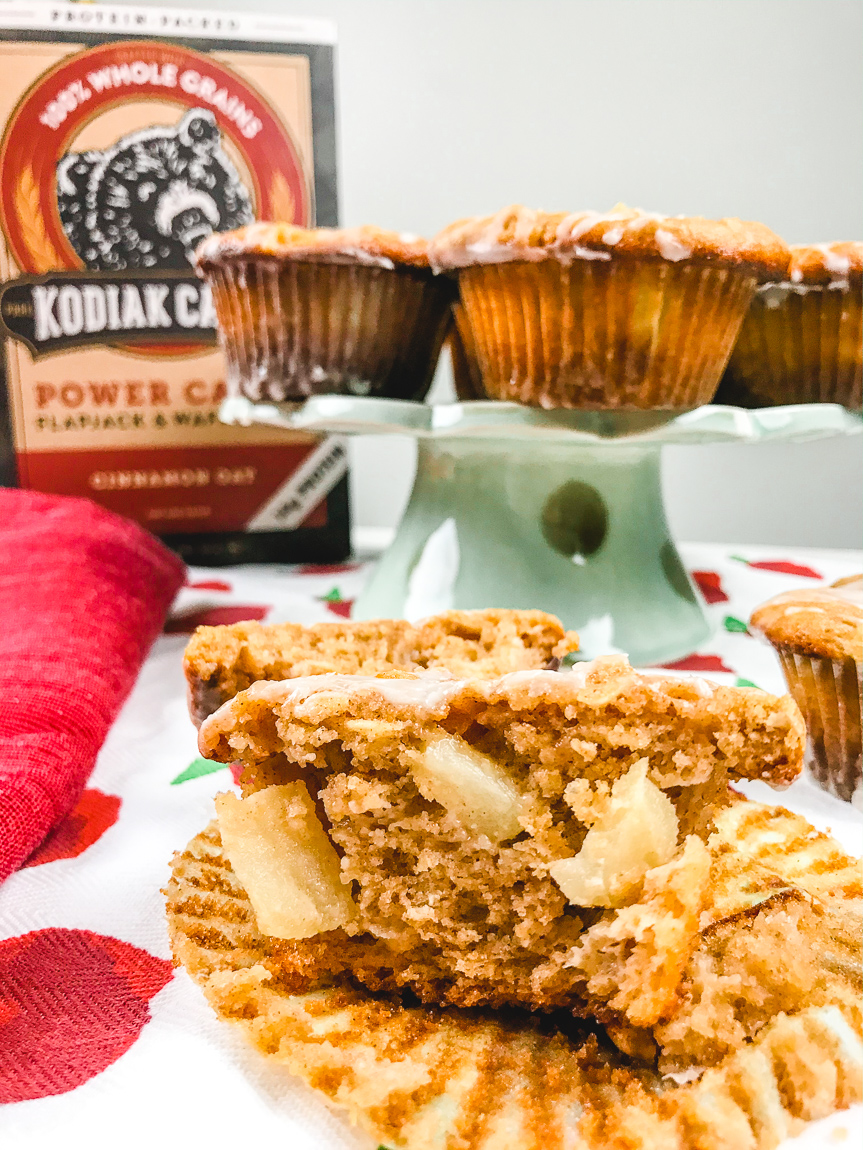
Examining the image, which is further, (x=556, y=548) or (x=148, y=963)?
(x=556, y=548)

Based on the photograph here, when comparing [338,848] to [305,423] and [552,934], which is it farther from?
[305,423]

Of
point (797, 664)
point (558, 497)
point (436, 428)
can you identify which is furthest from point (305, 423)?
point (797, 664)

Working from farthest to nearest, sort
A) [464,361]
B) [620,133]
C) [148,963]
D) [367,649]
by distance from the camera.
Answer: [620,133]
[464,361]
[367,649]
[148,963]

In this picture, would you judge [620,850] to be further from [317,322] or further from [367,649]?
[317,322]

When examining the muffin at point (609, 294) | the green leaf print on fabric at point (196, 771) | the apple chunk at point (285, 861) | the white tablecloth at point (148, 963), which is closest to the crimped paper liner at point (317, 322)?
the muffin at point (609, 294)

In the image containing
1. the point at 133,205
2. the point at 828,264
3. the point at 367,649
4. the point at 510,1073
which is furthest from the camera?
the point at 133,205

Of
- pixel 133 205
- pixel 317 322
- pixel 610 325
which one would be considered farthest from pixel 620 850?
pixel 133 205

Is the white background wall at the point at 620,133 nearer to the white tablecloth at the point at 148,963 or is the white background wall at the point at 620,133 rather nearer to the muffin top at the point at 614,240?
the muffin top at the point at 614,240
